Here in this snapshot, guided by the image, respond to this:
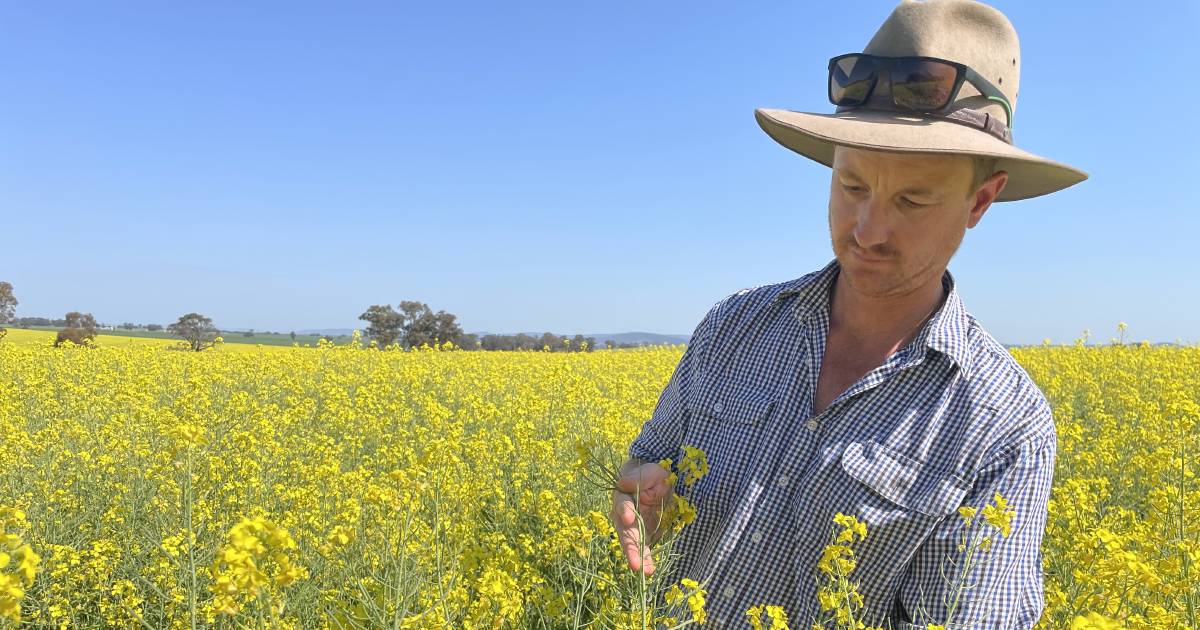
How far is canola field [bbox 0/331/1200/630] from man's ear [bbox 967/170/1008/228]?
22.7 inches

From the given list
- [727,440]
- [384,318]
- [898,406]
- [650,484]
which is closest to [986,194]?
[898,406]

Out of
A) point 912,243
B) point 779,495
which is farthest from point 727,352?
point 912,243

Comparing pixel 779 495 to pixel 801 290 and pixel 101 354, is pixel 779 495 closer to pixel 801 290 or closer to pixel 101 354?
pixel 801 290

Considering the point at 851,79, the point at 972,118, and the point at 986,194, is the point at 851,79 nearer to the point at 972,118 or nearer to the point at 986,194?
the point at 972,118

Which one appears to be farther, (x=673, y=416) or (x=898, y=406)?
(x=673, y=416)

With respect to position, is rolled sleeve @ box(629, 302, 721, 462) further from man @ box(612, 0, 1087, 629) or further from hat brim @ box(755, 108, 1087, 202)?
hat brim @ box(755, 108, 1087, 202)

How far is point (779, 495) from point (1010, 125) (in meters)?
0.78

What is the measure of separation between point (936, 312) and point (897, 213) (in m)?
0.28

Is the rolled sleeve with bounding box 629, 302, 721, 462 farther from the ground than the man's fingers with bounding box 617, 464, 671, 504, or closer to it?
farther from the ground

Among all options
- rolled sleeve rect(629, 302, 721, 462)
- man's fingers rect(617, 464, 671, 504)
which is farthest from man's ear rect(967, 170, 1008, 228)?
man's fingers rect(617, 464, 671, 504)

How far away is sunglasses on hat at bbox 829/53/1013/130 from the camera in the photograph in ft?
4.00

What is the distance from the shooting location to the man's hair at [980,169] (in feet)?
4.01

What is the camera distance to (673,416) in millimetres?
1512

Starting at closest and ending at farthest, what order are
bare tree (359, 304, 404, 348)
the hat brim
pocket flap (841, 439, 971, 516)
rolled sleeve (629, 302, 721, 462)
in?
the hat brim, pocket flap (841, 439, 971, 516), rolled sleeve (629, 302, 721, 462), bare tree (359, 304, 404, 348)
